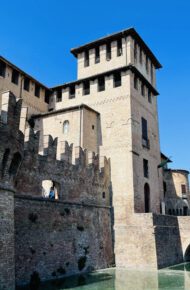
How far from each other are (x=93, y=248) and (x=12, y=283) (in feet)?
27.5

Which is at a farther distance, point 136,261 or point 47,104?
point 47,104

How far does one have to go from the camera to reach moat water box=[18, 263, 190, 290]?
1426 cm

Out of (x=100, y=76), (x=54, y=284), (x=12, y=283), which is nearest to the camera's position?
(x=12, y=283)

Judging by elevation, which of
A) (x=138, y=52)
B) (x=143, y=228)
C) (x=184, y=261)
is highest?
(x=138, y=52)

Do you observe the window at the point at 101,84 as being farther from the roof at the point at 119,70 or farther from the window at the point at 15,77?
the window at the point at 15,77

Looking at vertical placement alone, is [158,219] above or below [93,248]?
above

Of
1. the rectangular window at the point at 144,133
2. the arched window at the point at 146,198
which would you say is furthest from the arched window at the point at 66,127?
the arched window at the point at 146,198

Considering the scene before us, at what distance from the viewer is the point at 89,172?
20.6m

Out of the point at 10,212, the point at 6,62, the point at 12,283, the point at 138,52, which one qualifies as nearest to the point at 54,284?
the point at 12,283

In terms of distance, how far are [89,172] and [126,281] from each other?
7.18 m

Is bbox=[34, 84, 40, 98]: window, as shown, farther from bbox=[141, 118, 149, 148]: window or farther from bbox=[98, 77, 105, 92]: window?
bbox=[141, 118, 149, 148]: window

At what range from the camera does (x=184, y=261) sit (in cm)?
2406

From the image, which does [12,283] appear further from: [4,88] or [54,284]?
[4,88]

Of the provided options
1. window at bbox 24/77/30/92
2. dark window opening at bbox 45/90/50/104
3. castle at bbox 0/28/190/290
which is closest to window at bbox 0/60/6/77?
castle at bbox 0/28/190/290
